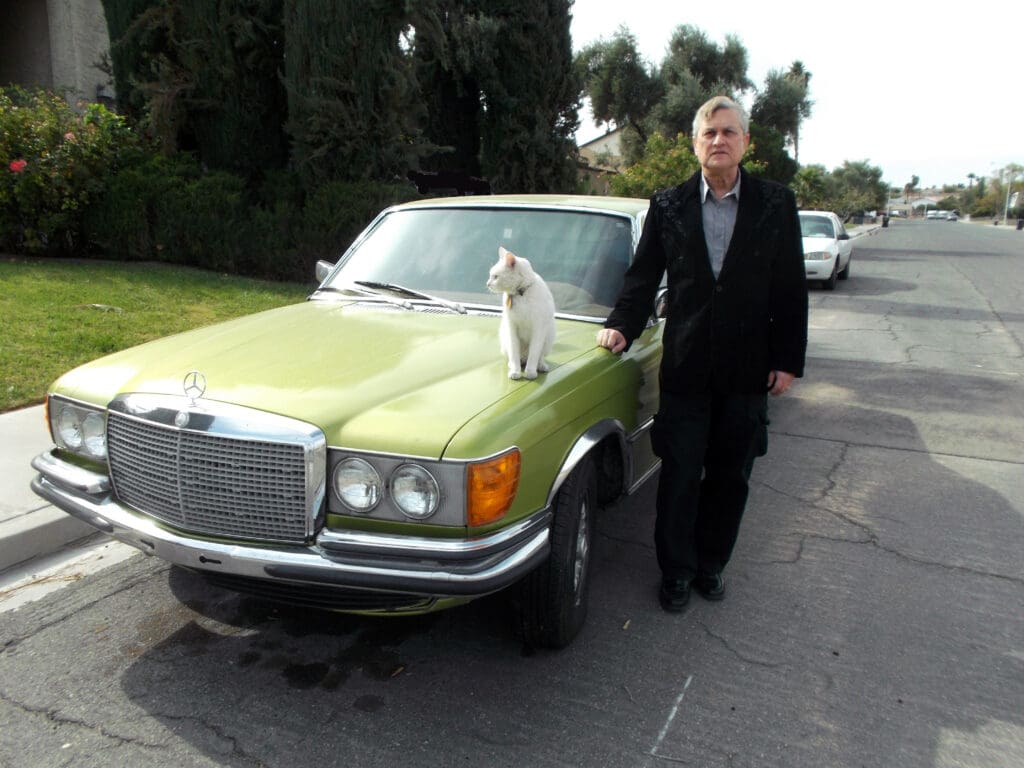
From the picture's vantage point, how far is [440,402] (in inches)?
107

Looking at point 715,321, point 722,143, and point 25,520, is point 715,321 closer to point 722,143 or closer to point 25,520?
point 722,143

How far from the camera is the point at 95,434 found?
304 cm

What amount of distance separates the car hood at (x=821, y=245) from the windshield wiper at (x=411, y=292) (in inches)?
535

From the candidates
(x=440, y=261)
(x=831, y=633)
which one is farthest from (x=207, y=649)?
(x=831, y=633)

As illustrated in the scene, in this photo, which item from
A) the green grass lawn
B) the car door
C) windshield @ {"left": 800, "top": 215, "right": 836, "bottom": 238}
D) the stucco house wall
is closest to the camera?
the green grass lawn

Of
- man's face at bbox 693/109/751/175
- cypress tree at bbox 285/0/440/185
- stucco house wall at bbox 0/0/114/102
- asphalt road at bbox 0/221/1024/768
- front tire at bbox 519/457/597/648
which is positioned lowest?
asphalt road at bbox 0/221/1024/768

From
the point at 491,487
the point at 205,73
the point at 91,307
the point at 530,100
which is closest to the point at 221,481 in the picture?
the point at 491,487

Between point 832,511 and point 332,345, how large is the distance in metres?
3.16

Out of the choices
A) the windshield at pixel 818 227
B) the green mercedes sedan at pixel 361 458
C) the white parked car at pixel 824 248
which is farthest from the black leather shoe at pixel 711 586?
the windshield at pixel 818 227

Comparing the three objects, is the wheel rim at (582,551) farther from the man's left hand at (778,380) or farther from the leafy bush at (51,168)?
the leafy bush at (51,168)

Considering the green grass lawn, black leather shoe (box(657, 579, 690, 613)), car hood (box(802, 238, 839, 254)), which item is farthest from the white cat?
car hood (box(802, 238, 839, 254))

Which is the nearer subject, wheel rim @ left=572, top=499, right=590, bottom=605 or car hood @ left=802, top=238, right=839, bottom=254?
wheel rim @ left=572, top=499, right=590, bottom=605

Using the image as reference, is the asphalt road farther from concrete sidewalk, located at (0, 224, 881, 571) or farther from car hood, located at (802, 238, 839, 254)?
car hood, located at (802, 238, 839, 254)

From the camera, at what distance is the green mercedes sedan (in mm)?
2516
